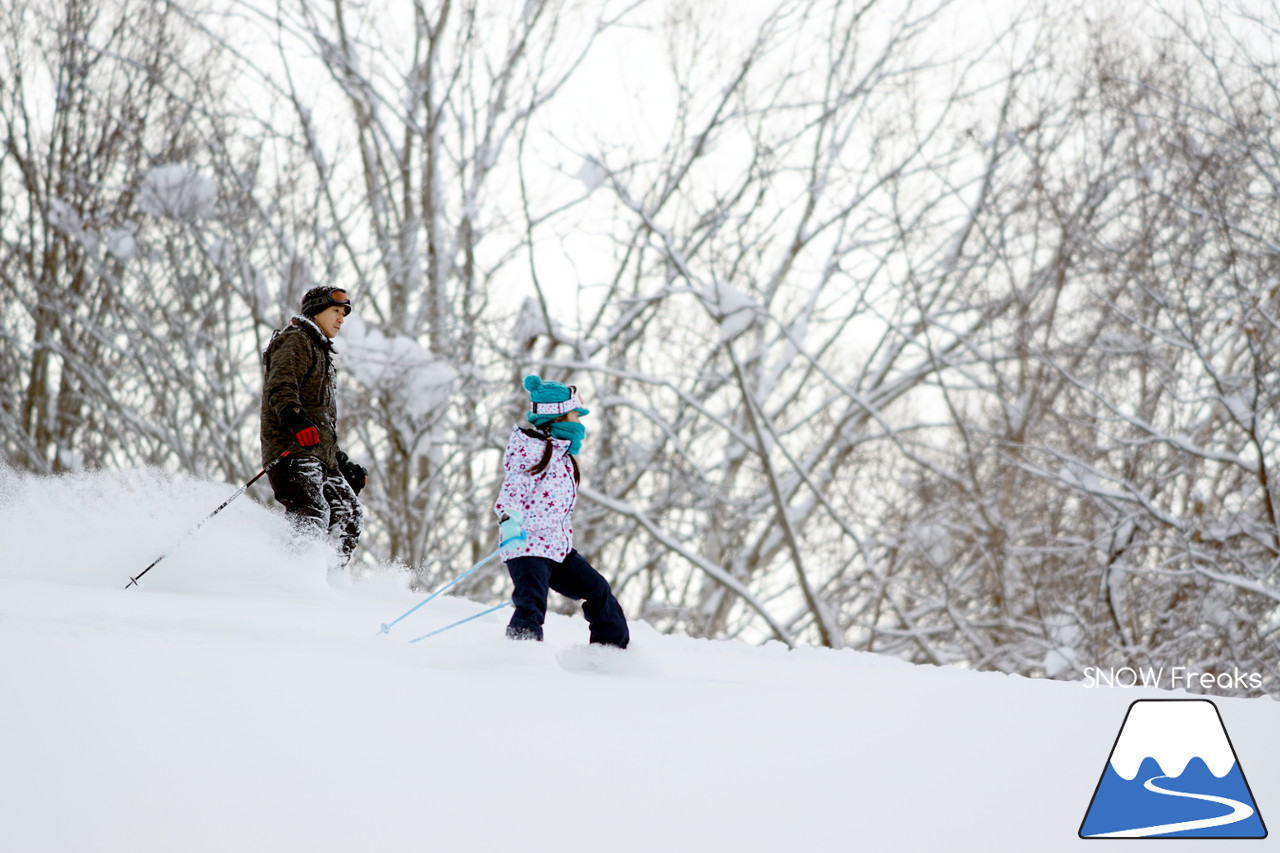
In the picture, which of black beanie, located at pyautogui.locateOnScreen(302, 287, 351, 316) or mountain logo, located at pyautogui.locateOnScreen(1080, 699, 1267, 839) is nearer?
mountain logo, located at pyautogui.locateOnScreen(1080, 699, 1267, 839)

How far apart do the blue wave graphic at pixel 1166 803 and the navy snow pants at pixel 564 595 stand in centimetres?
208

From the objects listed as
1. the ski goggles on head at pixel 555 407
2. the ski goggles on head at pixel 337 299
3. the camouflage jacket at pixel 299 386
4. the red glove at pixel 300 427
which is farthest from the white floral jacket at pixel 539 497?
the ski goggles on head at pixel 337 299

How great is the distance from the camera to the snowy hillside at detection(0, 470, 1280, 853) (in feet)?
7.68

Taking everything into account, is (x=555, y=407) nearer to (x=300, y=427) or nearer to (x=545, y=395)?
(x=545, y=395)

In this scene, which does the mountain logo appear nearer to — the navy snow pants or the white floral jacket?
the navy snow pants

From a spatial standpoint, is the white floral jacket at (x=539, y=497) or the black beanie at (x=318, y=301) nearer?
the white floral jacket at (x=539, y=497)

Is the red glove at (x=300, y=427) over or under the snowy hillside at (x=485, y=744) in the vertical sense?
over

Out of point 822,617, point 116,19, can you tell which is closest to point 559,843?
point 822,617

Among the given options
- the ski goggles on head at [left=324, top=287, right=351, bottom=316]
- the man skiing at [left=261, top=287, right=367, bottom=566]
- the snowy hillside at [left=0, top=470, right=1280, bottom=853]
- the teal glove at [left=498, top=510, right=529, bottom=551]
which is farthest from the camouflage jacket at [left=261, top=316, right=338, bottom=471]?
the teal glove at [left=498, top=510, right=529, bottom=551]

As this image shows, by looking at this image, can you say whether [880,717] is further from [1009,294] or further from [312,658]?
[1009,294]

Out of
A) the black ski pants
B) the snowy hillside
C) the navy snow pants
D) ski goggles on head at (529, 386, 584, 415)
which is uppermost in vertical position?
ski goggles on head at (529, 386, 584, 415)

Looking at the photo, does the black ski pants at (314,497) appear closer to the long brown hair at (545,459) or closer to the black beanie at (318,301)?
the black beanie at (318,301)

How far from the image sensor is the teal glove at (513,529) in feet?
14.5

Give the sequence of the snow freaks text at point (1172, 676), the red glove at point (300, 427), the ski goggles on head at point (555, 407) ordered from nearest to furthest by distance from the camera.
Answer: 1. the ski goggles on head at point (555, 407)
2. the red glove at point (300, 427)
3. the snow freaks text at point (1172, 676)
